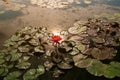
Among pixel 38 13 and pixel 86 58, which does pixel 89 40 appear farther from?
pixel 38 13

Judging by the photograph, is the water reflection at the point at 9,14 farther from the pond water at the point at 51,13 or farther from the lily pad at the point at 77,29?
the lily pad at the point at 77,29

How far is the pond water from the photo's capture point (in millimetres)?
3943

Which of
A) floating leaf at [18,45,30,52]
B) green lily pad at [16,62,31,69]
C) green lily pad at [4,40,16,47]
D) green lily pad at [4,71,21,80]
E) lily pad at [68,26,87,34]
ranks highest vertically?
lily pad at [68,26,87,34]

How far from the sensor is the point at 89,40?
3.25 meters

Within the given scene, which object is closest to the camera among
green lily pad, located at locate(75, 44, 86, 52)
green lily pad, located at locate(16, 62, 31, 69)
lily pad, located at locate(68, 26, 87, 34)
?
green lily pad, located at locate(16, 62, 31, 69)

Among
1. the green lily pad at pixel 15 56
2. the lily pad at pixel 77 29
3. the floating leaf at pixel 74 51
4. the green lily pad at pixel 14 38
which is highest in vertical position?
the lily pad at pixel 77 29

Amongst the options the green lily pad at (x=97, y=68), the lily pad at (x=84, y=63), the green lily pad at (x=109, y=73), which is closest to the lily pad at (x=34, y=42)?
the lily pad at (x=84, y=63)

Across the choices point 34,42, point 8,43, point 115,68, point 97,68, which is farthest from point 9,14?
point 115,68

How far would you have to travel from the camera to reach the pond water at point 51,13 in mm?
3943

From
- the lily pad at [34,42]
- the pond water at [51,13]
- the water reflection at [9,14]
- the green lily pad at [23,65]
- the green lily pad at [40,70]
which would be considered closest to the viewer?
the green lily pad at [40,70]

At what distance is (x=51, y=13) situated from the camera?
4418 mm

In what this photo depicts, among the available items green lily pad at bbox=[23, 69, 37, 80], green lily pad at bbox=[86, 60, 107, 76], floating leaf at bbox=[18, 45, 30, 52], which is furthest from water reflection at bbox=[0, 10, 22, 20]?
green lily pad at bbox=[86, 60, 107, 76]

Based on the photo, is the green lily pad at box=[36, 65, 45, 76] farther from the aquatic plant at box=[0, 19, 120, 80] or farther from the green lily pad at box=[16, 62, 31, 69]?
the green lily pad at box=[16, 62, 31, 69]

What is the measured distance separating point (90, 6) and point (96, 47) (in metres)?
1.89
